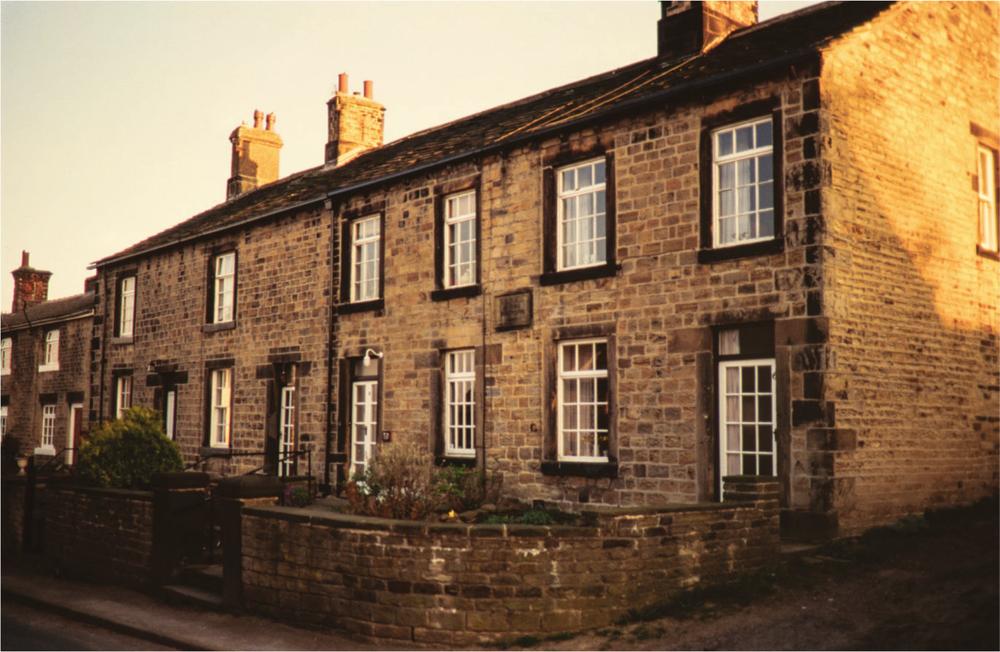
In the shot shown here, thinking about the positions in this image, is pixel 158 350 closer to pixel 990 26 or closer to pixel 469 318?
pixel 469 318

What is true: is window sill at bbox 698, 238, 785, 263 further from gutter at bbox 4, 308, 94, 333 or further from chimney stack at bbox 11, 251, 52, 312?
chimney stack at bbox 11, 251, 52, 312

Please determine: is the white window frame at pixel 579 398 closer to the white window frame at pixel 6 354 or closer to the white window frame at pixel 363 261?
the white window frame at pixel 363 261

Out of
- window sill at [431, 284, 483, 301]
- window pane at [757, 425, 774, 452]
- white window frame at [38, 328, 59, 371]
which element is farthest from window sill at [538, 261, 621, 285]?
white window frame at [38, 328, 59, 371]

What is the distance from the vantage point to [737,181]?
1301 cm

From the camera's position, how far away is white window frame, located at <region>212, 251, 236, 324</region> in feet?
75.3

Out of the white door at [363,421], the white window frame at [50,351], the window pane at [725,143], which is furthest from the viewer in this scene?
the white window frame at [50,351]

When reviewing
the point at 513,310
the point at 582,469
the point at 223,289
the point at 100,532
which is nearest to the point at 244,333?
the point at 223,289

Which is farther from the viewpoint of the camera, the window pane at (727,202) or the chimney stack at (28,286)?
the chimney stack at (28,286)

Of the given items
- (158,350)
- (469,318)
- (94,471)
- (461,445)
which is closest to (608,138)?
(469,318)

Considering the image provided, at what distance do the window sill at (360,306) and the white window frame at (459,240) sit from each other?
5.91 ft

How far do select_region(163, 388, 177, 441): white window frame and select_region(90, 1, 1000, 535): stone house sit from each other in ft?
18.6

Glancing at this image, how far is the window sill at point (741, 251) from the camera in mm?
12211

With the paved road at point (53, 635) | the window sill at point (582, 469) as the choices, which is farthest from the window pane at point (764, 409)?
the paved road at point (53, 635)

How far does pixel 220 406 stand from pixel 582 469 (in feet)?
38.5
